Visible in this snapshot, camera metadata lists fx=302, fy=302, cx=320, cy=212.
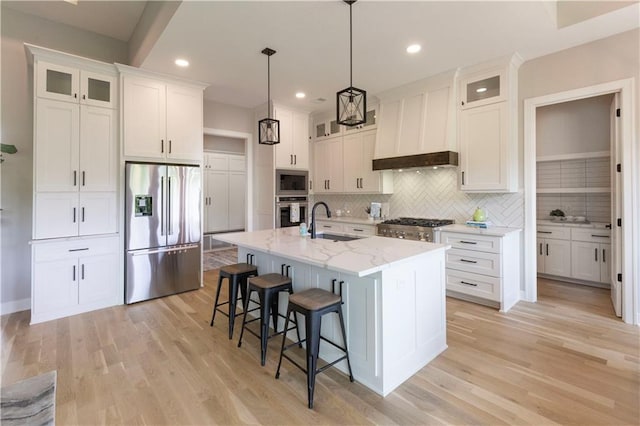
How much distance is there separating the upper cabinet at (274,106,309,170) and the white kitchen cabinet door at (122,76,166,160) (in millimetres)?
1850

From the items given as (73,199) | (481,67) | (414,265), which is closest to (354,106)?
(414,265)

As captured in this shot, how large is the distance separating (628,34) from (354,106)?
2.96 m

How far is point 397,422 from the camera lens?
1.75 m

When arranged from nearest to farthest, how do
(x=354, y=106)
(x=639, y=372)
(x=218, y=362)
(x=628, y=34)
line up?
(x=639, y=372) < (x=218, y=362) < (x=354, y=106) < (x=628, y=34)

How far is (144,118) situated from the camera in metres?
3.85

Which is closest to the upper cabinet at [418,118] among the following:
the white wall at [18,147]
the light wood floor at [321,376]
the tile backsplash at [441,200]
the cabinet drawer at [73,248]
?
the tile backsplash at [441,200]

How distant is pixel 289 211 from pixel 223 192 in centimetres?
286

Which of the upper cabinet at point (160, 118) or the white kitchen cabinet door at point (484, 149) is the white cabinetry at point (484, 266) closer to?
the white kitchen cabinet door at point (484, 149)

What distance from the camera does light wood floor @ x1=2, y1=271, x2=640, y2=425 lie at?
1829mm

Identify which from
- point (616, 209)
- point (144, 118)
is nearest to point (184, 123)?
point (144, 118)

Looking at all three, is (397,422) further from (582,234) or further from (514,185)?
(582,234)

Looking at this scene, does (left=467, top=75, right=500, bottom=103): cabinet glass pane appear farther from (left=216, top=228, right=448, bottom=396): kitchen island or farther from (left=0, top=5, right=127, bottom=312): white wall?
(left=0, top=5, right=127, bottom=312): white wall

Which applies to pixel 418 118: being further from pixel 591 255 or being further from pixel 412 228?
pixel 591 255

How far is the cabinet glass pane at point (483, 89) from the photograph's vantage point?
367 centimetres
